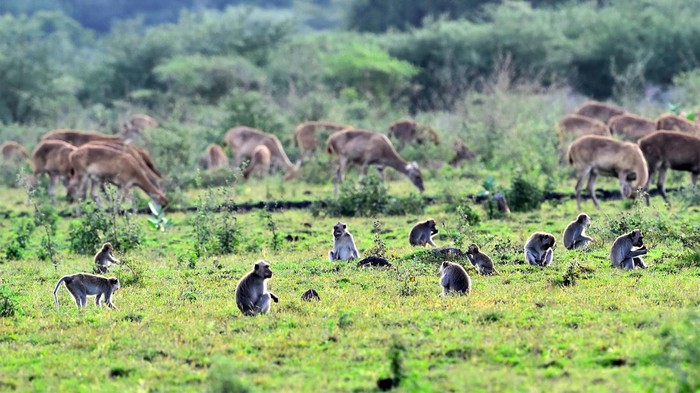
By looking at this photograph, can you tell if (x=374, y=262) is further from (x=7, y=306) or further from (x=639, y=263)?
(x=7, y=306)

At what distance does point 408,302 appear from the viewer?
12.2 meters

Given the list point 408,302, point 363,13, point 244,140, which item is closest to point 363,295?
point 408,302

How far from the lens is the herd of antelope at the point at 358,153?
71.8ft

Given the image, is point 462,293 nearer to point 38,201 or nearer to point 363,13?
point 38,201

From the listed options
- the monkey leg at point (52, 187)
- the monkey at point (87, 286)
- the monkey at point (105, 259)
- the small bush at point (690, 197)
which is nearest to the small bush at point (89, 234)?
the monkey at point (105, 259)

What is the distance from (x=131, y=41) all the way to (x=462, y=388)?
4513cm

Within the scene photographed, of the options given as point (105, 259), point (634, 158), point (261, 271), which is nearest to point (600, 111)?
point (634, 158)

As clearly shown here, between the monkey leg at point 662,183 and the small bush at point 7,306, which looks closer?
the small bush at point 7,306

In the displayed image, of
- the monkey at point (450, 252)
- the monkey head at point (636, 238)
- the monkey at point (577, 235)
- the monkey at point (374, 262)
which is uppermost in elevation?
the monkey head at point (636, 238)

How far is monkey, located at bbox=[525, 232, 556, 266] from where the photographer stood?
1447cm

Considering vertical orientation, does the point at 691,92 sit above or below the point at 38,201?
above

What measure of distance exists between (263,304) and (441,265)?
2.57m

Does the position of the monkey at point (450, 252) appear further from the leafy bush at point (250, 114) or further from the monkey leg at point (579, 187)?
the leafy bush at point (250, 114)

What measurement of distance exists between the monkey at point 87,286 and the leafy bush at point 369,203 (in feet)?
29.5
